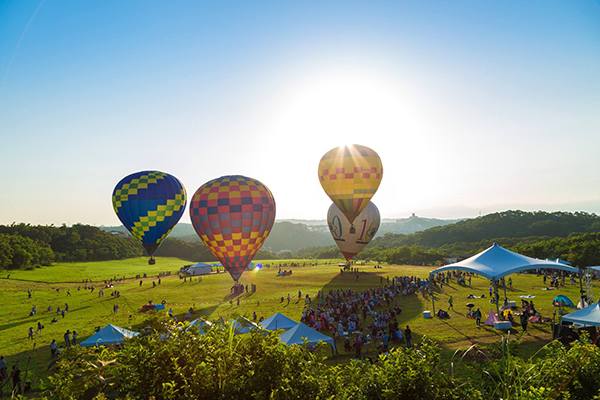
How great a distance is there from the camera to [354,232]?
4422cm

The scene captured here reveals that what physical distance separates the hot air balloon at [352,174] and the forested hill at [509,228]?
101m

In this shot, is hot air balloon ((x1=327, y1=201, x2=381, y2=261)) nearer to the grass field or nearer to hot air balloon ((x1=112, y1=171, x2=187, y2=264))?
the grass field

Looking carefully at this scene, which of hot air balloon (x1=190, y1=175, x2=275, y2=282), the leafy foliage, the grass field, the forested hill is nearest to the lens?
the leafy foliage

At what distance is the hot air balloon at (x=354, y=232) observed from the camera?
44.5m

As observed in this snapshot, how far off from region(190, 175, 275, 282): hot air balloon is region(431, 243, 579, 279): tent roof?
16.0 meters

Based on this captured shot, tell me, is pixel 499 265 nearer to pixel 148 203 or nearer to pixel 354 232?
pixel 354 232

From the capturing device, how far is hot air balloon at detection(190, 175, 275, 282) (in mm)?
29094

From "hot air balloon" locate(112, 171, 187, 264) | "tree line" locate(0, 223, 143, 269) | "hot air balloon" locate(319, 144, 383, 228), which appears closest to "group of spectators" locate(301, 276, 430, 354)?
"hot air balloon" locate(319, 144, 383, 228)

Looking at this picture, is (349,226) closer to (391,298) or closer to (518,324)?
(391,298)

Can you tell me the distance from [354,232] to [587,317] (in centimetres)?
2989

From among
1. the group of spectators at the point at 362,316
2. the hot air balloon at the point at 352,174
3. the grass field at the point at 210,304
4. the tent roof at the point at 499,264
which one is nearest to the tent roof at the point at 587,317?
the grass field at the point at 210,304

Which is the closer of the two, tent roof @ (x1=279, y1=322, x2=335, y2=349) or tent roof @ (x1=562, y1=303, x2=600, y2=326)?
tent roof @ (x1=562, y1=303, x2=600, y2=326)

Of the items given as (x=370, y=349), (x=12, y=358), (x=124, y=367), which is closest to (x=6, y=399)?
(x=12, y=358)

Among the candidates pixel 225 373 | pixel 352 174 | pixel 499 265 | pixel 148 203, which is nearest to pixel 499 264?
pixel 499 265
